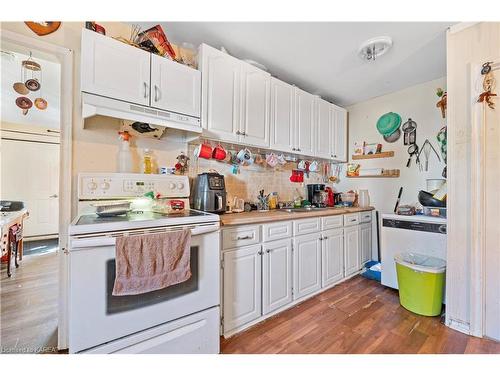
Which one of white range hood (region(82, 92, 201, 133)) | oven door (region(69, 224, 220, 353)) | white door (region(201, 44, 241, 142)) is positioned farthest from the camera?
white door (region(201, 44, 241, 142))

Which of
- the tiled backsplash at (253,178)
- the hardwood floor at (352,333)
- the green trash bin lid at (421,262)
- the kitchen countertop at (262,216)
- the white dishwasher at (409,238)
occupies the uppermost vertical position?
the tiled backsplash at (253,178)

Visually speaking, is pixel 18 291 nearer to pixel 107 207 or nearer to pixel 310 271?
pixel 107 207

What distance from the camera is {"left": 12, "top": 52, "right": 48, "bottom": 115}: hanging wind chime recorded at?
69.9 inches

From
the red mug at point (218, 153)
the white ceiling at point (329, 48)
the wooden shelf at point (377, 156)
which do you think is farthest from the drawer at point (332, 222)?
the white ceiling at point (329, 48)

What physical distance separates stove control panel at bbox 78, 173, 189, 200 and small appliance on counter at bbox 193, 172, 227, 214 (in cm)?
12

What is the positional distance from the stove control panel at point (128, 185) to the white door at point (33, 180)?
2.80 m

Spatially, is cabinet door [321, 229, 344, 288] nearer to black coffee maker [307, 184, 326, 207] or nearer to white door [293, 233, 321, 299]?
white door [293, 233, 321, 299]

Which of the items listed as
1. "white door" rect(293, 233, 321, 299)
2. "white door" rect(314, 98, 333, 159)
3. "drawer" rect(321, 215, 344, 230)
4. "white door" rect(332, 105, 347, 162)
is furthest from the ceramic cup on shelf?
"white door" rect(332, 105, 347, 162)

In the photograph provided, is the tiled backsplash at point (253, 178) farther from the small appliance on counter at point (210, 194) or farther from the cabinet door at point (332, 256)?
the cabinet door at point (332, 256)

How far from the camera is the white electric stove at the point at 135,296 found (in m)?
0.94

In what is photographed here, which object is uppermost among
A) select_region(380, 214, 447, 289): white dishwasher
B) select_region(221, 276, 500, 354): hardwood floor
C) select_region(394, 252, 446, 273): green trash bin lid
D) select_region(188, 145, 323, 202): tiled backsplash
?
select_region(188, 145, 323, 202): tiled backsplash

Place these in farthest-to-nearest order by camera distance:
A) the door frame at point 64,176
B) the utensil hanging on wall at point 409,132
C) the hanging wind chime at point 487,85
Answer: the utensil hanging on wall at point 409,132 < the hanging wind chime at point 487,85 < the door frame at point 64,176

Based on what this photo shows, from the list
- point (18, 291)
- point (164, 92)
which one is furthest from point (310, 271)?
point (18, 291)

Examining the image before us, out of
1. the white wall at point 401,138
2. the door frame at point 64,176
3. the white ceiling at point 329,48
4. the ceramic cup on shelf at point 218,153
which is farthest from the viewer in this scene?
the white wall at point 401,138
